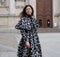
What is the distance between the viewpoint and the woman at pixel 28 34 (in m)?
6.15

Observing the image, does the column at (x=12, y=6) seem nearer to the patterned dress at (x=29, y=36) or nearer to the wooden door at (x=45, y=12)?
the wooden door at (x=45, y=12)

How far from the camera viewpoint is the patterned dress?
20.2ft

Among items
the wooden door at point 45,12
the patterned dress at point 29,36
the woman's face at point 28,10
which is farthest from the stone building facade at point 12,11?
the woman's face at point 28,10

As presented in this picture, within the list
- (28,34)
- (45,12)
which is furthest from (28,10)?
(45,12)

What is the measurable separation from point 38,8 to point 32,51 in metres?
22.9

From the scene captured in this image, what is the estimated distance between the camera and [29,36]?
20.3 feet

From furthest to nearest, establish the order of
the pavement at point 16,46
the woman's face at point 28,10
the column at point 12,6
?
the column at point 12,6 → the pavement at point 16,46 → the woman's face at point 28,10

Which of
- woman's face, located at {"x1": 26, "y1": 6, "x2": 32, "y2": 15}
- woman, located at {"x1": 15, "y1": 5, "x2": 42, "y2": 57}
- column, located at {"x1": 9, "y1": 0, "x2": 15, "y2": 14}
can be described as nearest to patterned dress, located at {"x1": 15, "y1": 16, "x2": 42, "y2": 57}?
woman, located at {"x1": 15, "y1": 5, "x2": 42, "y2": 57}

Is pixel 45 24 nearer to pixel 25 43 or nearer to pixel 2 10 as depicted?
pixel 2 10

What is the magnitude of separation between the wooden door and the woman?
22.5m

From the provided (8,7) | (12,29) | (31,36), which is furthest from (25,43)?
(8,7)

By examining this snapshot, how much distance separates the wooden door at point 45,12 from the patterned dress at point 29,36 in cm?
2249

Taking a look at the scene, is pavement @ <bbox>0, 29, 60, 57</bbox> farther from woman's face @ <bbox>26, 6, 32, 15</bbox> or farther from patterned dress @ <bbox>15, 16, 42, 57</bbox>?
woman's face @ <bbox>26, 6, 32, 15</bbox>

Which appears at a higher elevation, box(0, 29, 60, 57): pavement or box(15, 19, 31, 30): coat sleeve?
box(15, 19, 31, 30): coat sleeve
